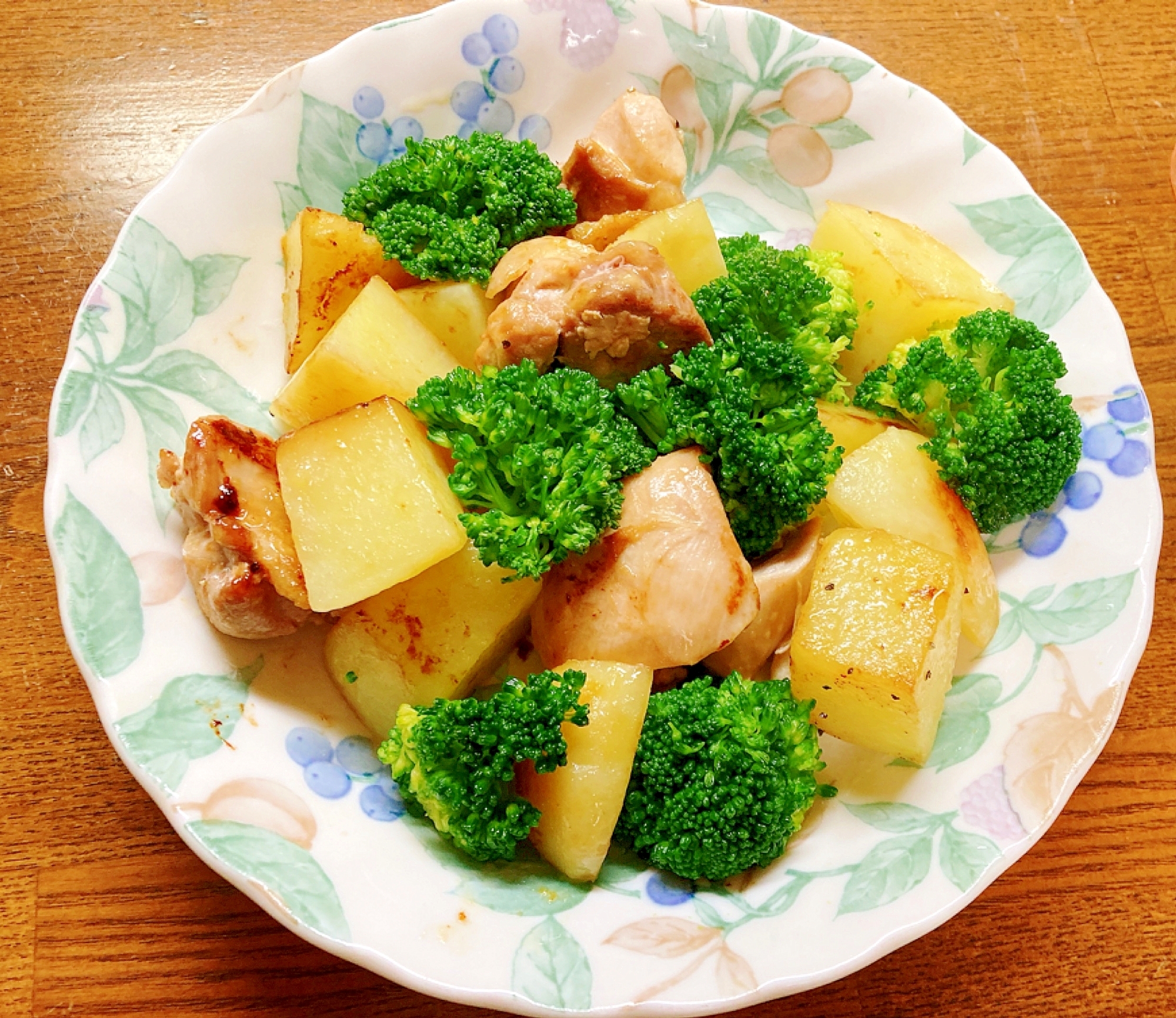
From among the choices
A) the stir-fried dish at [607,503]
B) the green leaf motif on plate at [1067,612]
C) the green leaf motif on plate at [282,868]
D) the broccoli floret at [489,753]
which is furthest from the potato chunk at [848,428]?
the green leaf motif on plate at [282,868]

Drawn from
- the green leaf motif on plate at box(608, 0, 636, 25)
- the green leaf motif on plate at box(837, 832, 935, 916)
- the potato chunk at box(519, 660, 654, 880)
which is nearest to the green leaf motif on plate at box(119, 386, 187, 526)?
the potato chunk at box(519, 660, 654, 880)

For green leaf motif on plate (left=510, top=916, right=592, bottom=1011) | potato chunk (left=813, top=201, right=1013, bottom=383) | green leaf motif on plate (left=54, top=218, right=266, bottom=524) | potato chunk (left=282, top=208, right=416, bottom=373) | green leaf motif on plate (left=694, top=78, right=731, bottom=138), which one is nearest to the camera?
green leaf motif on plate (left=510, top=916, right=592, bottom=1011)

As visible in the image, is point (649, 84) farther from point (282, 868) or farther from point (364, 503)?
point (282, 868)

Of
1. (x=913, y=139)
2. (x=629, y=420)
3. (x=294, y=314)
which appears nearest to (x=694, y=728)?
(x=629, y=420)

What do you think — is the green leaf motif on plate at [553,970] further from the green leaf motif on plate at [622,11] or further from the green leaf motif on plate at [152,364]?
the green leaf motif on plate at [622,11]

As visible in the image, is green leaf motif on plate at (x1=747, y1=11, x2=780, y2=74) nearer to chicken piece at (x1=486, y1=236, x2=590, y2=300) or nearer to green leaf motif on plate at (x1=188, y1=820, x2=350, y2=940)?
chicken piece at (x1=486, y1=236, x2=590, y2=300)

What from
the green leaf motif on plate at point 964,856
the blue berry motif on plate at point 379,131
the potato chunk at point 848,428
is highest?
the blue berry motif on plate at point 379,131

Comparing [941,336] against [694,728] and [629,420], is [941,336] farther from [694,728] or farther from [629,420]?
[694,728]
